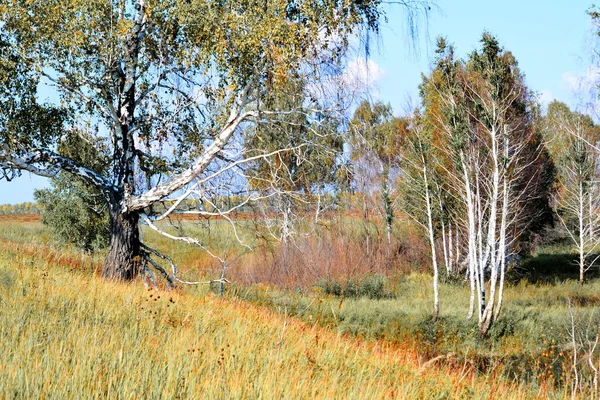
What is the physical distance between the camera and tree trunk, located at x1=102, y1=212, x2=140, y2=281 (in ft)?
40.5

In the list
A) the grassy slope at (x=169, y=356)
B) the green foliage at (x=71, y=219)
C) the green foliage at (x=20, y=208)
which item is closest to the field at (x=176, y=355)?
the grassy slope at (x=169, y=356)

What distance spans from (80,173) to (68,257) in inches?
133

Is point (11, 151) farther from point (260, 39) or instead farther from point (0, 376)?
point (0, 376)

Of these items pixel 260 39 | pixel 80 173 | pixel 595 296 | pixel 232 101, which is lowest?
pixel 595 296

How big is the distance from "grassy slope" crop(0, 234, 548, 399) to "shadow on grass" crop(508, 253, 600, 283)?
23217 mm

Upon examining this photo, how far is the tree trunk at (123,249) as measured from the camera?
40.5 feet

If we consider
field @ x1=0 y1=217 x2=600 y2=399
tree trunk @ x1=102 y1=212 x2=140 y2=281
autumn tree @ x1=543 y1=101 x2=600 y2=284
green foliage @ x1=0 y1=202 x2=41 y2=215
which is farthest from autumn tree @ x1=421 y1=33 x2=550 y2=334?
green foliage @ x1=0 y1=202 x2=41 y2=215

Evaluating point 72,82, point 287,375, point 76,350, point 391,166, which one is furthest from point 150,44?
point 391,166

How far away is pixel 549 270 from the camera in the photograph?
34312 mm

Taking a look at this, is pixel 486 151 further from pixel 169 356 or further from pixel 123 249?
pixel 169 356

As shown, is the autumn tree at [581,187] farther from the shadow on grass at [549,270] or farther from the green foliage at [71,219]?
the green foliage at [71,219]

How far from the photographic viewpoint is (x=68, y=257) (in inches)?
587

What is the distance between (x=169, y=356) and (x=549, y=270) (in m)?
33.0

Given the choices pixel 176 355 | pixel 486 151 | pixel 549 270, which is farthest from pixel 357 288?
pixel 176 355
